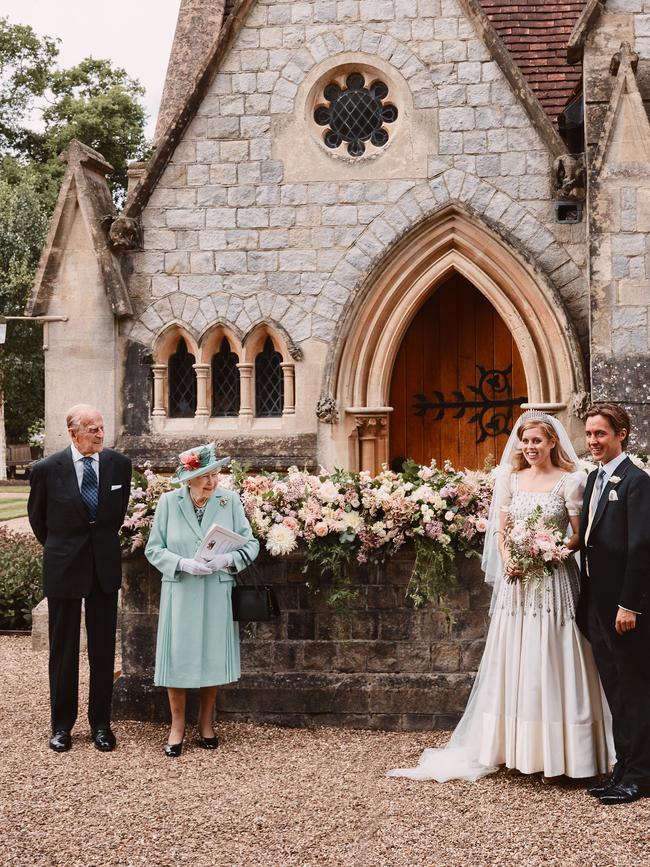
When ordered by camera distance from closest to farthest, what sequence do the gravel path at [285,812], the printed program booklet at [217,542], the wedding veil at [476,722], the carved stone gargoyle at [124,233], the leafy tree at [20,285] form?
the gravel path at [285,812], the wedding veil at [476,722], the printed program booklet at [217,542], the carved stone gargoyle at [124,233], the leafy tree at [20,285]

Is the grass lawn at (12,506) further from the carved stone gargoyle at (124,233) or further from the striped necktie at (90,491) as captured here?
→ the striped necktie at (90,491)

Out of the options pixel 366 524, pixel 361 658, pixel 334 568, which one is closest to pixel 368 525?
pixel 366 524

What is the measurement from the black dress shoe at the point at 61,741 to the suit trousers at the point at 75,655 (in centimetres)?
4

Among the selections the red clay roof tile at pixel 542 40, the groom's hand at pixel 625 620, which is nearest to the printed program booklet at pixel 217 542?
the groom's hand at pixel 625 620

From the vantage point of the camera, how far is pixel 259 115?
9.10 m

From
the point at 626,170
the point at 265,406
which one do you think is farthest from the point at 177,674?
the point at 626,170

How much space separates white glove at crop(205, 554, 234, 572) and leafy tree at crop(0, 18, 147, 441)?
75.3 feet

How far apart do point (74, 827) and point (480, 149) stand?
6.84 m

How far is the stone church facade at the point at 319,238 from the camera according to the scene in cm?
871

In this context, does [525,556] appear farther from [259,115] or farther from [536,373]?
[259,115]

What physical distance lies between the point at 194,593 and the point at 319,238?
4737 mm

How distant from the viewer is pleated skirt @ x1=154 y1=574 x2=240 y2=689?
16.7 feet

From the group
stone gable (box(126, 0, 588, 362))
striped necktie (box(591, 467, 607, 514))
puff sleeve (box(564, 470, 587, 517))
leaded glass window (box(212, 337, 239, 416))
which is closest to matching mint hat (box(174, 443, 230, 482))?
puff sleeve (box(564, 470, 587, 517))

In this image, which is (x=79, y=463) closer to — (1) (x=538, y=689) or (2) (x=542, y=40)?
(1) (x=538, y=689)
